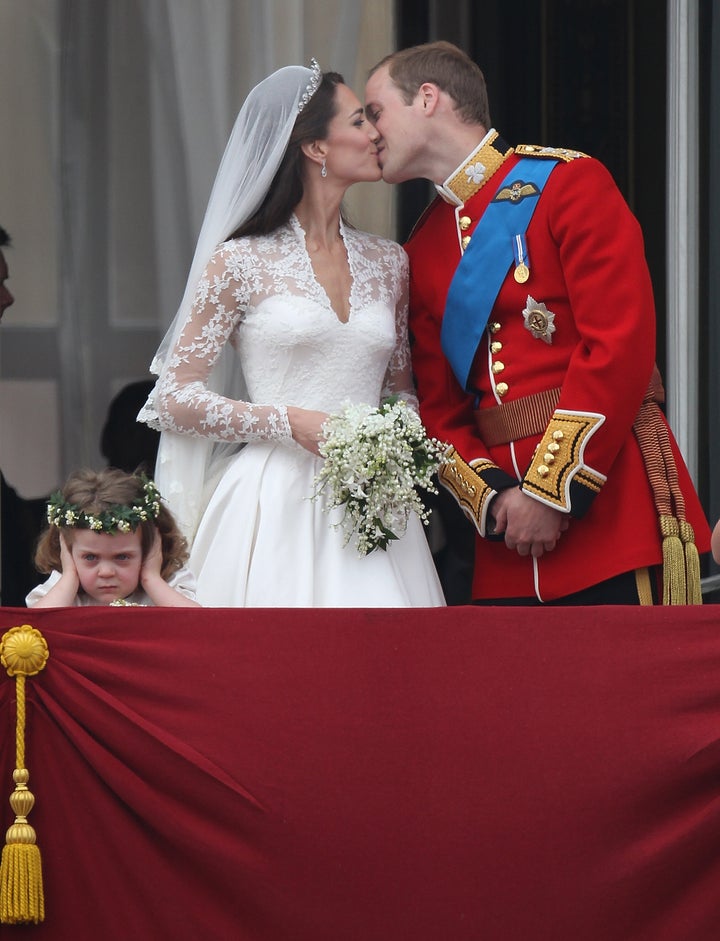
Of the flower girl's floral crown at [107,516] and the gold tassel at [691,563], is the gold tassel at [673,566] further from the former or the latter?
the flower girl's floral crown at [107,516]

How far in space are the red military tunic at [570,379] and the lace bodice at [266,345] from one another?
0.19 metres

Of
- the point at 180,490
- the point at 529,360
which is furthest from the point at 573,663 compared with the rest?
the point at 180,490

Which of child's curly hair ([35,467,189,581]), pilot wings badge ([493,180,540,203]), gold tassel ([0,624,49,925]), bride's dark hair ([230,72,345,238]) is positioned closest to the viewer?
gold tassel ([0,624,49,925])

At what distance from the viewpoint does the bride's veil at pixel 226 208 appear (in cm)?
318

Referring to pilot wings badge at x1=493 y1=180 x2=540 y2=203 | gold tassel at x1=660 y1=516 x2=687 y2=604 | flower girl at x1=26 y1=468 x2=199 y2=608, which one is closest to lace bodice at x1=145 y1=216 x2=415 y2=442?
flower girl at x1=26 y1=468 x2=199 y2=608

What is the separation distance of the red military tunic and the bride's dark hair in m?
0.31

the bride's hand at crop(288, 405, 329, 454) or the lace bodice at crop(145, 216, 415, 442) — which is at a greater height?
the lace bodice at crop(145, 216, 415, 442)

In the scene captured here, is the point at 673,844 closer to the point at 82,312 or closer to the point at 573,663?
the point at 573,663

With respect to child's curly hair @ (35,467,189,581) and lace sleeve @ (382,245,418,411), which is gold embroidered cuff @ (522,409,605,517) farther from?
child's curly hair @ (35,467,189,581)

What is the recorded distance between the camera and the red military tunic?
2.94 m

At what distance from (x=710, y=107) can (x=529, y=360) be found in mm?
1178

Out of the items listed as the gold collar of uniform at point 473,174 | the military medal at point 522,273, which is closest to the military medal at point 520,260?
the military medal at point 522,273

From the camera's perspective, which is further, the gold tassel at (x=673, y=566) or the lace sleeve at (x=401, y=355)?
the lace sleeve at (x=401, y=355)

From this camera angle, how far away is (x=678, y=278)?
400cm
